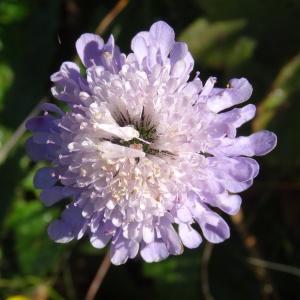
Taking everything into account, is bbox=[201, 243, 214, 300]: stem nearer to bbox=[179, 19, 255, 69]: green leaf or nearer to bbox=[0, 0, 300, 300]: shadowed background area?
bbox=[0, 0, 300, 300]: shadowed background area

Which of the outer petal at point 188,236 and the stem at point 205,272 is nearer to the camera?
the outer petal at point 188,236

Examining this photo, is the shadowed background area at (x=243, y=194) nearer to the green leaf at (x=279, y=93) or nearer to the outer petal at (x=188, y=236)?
the green leaf at (x=279, y=93)

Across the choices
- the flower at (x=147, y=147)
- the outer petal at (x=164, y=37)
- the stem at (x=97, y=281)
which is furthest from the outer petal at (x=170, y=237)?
the stem at (x=97, y=281)

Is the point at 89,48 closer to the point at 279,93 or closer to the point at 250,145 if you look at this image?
the point at 250,145

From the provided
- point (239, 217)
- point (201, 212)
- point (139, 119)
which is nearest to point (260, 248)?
Answer: point (239, 217)

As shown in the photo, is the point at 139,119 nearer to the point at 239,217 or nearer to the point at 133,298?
the point at 239,217

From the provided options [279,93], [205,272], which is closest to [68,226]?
[205,272]
